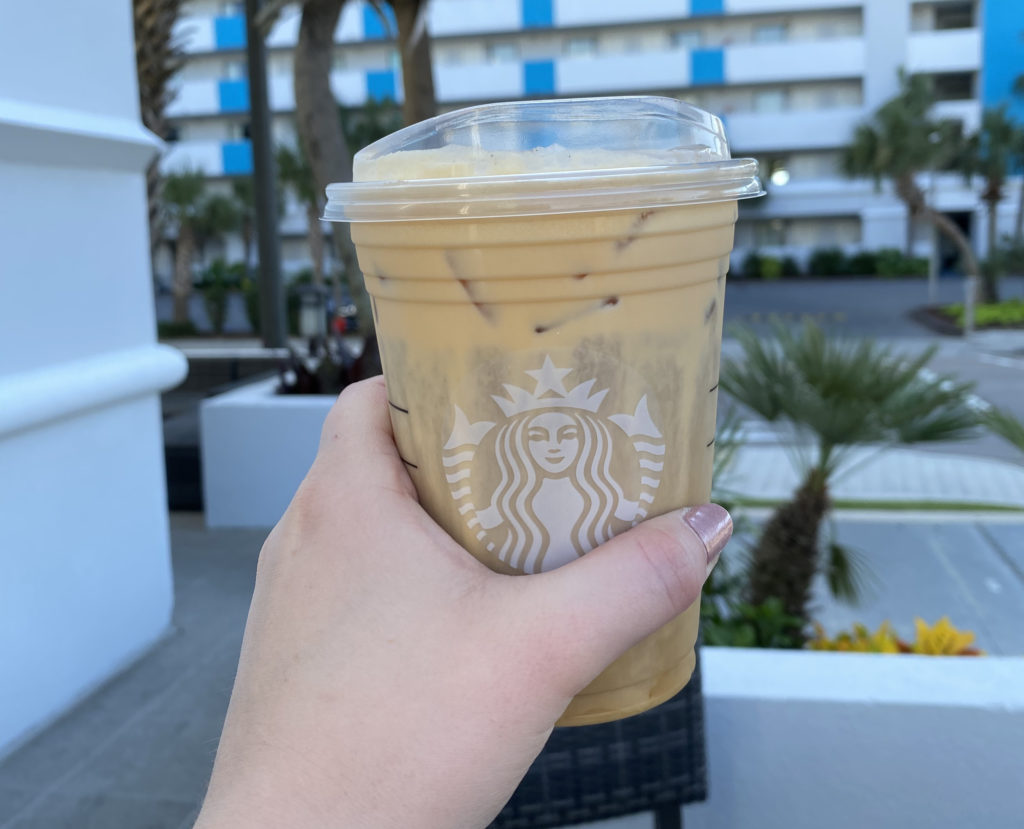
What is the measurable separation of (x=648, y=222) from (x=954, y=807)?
5.51 ft

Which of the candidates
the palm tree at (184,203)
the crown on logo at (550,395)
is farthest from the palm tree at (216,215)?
the crown on logo at (550,395)

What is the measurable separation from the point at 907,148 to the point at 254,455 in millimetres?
21707

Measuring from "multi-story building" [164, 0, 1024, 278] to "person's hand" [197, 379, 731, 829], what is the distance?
3268 cm

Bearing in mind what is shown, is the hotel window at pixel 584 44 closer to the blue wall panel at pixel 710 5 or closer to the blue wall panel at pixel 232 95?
the blue wall panel at pixel 710 5

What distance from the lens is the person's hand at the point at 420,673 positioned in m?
0.91

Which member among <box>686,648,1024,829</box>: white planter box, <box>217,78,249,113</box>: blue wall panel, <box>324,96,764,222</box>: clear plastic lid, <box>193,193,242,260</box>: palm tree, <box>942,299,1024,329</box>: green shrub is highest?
<box>217,78,249,113</box>: blue wall panel

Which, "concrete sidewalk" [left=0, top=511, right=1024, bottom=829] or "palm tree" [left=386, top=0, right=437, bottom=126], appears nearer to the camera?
"concrete sidewalk" [left=0, top=511, right=1024, bottom=829]

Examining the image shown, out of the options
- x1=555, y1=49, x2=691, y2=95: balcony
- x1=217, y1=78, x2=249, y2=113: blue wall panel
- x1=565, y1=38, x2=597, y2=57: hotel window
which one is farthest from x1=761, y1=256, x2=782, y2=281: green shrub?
x1=217, y1=78, x2=249, y2=113: blue wall panel

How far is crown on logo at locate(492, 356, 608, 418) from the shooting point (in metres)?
0.95

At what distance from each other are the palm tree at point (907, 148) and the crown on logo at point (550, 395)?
22238 millimetres

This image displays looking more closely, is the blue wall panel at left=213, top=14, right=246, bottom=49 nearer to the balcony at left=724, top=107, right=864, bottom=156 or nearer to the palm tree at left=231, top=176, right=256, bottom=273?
the palm tree at left=231, top=176, right=256, bottom=273

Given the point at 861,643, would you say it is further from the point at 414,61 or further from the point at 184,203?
the point at 184,203

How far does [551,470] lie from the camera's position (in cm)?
98

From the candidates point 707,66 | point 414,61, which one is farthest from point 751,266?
point 414,61
